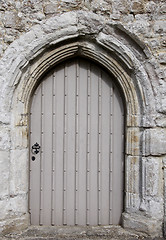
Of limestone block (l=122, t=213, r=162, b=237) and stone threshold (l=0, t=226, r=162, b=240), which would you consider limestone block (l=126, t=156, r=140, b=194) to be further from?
stone threshold (l=0, t=226, r=162, b=240)

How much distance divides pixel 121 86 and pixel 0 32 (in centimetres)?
148

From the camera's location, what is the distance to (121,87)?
3.48m

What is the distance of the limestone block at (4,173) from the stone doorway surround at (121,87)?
0.01 meters

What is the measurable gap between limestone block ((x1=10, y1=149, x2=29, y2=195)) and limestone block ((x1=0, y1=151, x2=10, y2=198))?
0.20ft

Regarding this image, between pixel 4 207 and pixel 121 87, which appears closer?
pixel 4 207

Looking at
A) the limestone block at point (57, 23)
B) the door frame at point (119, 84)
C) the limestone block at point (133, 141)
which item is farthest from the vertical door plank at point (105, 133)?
the limestone block at point (57, 23)

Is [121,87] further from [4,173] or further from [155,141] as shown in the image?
[4,173]

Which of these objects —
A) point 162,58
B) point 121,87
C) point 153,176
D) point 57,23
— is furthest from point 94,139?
point 57,23

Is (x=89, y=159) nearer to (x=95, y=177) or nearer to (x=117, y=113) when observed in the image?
(x=95, y=177)

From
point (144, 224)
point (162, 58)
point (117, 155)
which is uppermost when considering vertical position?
point (162, 58)

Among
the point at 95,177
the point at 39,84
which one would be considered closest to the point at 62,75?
the point at 39,84

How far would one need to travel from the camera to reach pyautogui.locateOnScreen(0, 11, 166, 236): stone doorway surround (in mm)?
3248

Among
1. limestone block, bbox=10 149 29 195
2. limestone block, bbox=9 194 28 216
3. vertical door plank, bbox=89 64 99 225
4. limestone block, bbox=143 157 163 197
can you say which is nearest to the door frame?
limestone block, bbox=143 157 163 197

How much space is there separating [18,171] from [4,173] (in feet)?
0.55
